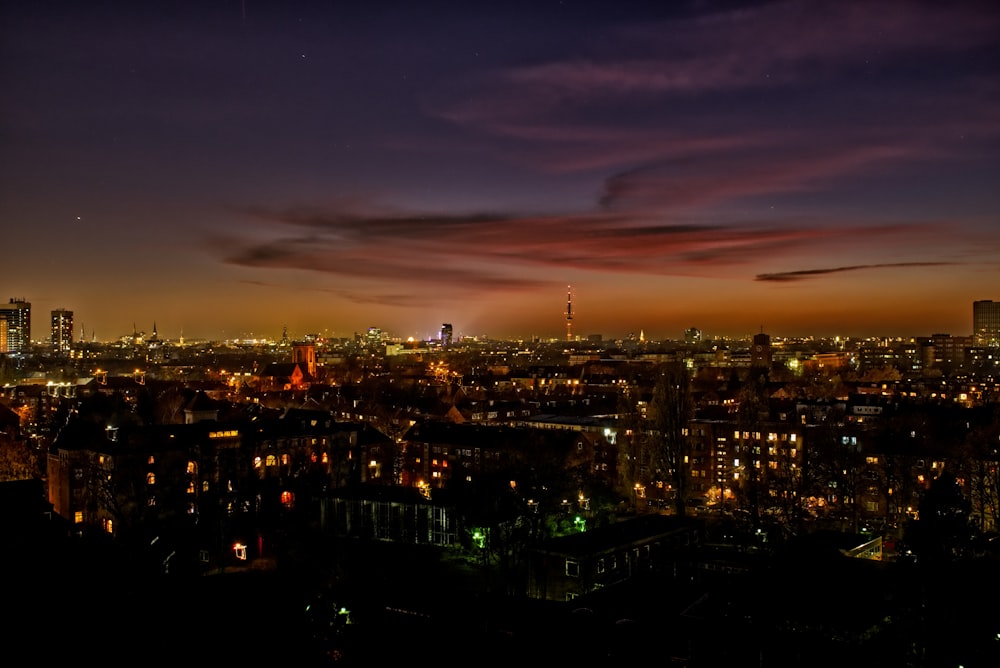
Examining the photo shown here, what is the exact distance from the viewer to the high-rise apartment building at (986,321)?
387 feet

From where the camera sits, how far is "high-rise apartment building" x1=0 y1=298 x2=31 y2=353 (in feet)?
364

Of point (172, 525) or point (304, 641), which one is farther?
point (172, 525)

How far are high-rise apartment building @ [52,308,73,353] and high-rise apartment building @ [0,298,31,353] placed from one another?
5695 millimetres

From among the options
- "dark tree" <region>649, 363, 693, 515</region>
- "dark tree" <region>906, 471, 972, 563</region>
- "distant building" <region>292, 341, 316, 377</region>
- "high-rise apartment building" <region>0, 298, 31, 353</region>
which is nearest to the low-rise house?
"dark tree" <region>906, 471, 972, 563</region>

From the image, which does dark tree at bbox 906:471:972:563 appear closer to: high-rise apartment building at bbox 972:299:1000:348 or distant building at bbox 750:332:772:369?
distant building at bbox 750:332:772:369

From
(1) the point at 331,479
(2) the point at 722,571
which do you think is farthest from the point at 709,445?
(2) the point at 722,571

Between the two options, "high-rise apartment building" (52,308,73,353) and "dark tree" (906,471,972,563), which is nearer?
"dark tree" (906,471,972,563)

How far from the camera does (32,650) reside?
745 cm

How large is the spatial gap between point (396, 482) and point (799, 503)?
1184 cm

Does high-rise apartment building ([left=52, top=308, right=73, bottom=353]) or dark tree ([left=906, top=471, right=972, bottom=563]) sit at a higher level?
high-rise apartment building ([left=52, top=308, right=73, bottom=353])

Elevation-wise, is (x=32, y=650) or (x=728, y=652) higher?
(x=32, y=650)

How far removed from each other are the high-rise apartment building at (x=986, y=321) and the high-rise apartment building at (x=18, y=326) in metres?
129

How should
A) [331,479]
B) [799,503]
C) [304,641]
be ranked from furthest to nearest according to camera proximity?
[331,479]
[799,503]
[304,641]

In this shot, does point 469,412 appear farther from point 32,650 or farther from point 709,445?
point 32,650
